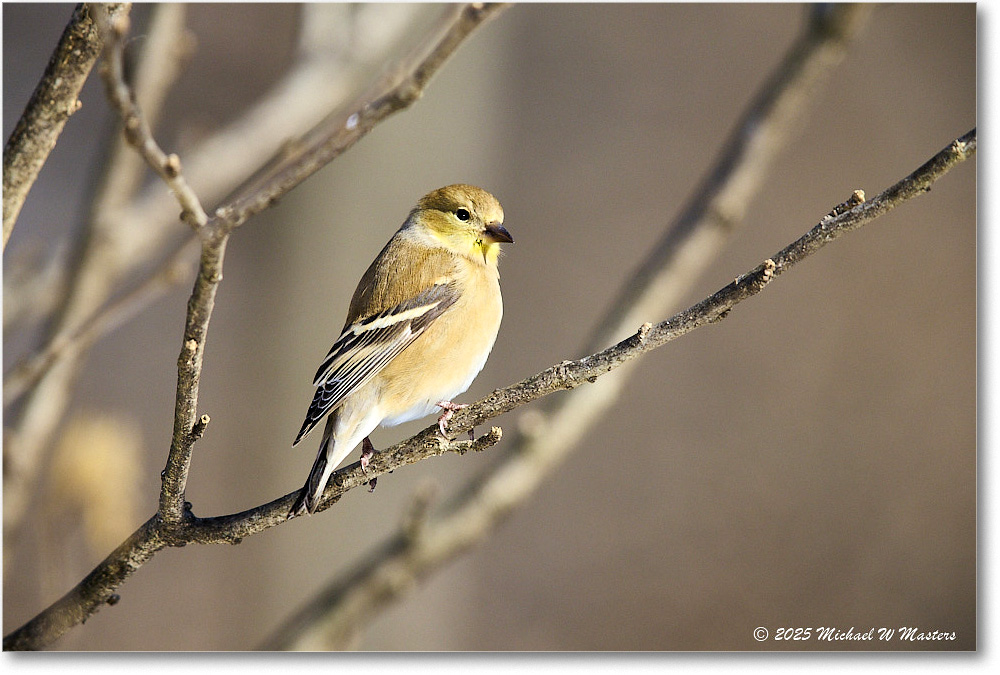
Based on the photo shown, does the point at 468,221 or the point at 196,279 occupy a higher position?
the point at 468,221

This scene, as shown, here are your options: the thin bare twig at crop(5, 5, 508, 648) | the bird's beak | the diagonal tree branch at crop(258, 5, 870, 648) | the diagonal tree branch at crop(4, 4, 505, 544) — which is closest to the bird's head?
the bird's beak

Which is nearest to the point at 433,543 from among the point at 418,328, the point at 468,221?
the point at 418,328

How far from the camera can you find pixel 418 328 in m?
1.74

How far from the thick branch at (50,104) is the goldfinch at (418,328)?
634 millimetres

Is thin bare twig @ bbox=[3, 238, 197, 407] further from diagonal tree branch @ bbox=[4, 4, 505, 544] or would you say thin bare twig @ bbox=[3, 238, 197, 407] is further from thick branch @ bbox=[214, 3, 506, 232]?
thick branch @ bbox=[214, 3, 506, 232]

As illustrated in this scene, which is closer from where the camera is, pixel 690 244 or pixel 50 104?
pixel 50 104

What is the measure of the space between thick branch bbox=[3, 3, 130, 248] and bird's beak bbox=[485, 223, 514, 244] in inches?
32.0

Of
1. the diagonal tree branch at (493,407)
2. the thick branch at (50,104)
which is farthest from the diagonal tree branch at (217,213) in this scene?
Result: the thick branch at (50,104)

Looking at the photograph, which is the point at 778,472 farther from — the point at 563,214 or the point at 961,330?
the point at 563,214

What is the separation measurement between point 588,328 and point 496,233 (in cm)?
146

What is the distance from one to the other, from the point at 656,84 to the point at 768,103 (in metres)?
0.66

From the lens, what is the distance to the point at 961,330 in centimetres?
224

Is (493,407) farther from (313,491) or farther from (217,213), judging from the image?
(217,213)

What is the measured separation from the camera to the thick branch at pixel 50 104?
1.39m
